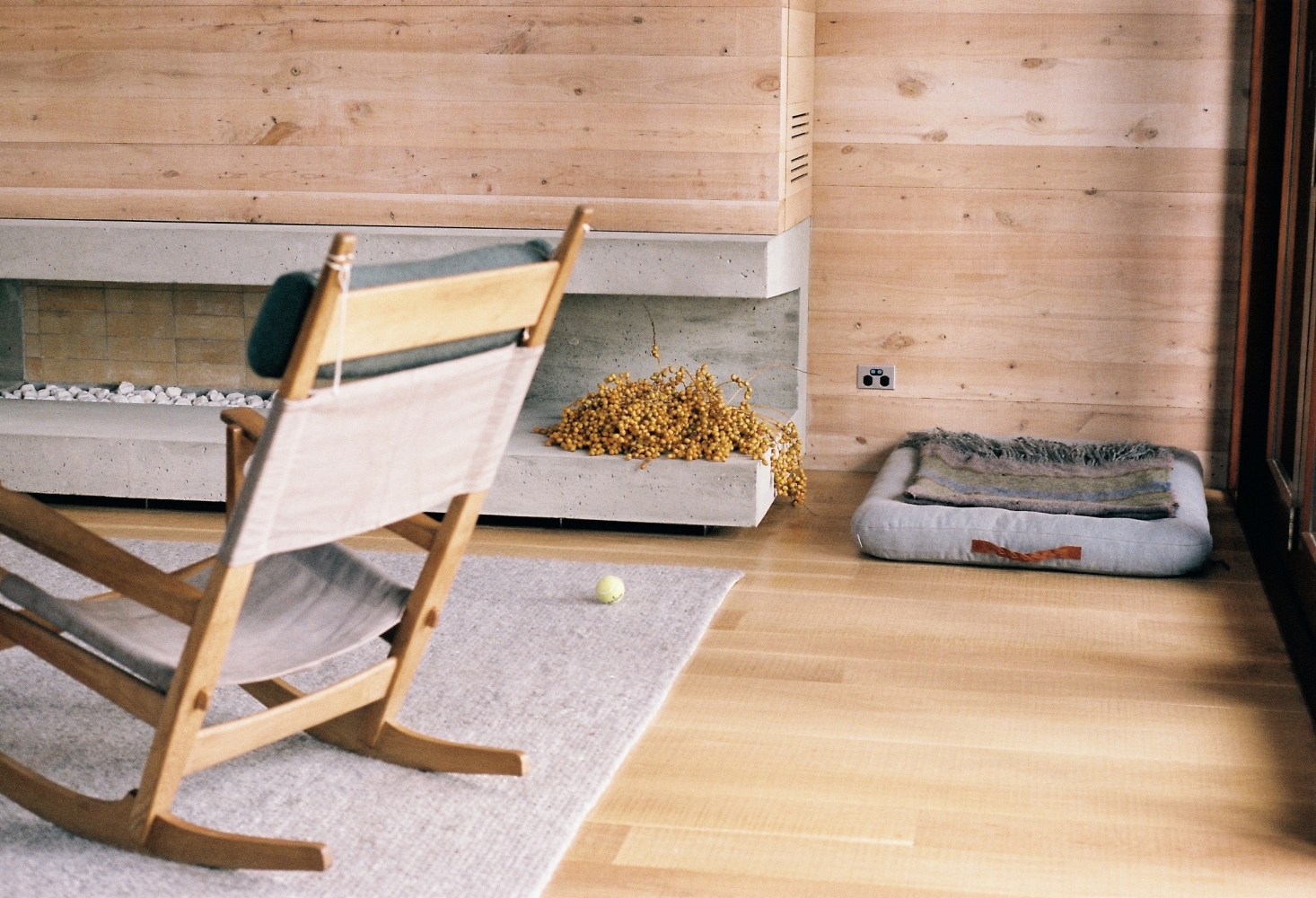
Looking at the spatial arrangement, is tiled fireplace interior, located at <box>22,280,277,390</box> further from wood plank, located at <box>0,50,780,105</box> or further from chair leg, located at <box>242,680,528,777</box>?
chair leg, located at <box>242,680,528,777</box>

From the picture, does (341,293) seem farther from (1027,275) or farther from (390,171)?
(1027,275)

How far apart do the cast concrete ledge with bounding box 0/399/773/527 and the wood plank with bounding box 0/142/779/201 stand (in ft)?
2.24

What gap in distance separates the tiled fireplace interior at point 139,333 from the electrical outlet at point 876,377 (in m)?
1.85

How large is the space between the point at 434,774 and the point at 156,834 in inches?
18.8

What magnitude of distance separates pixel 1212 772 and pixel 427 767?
1.30m

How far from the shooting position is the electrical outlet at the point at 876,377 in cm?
461

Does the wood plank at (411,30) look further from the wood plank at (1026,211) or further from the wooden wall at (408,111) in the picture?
the wood plank at (1026,211)

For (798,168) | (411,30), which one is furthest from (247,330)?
(798,168)

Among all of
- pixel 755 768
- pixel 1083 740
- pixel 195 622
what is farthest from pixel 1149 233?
pixel 195 622

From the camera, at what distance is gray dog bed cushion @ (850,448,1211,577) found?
3.57 metres

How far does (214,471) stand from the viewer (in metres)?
4.07

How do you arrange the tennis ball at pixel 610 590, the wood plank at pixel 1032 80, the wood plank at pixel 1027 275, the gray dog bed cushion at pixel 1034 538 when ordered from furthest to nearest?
the wood plank at pixel 1027 275 → the wood plank at pixel 1032 80 → the gray dog bed cushion at pixel 1034 538 → the tennis ball at pixel 610 590

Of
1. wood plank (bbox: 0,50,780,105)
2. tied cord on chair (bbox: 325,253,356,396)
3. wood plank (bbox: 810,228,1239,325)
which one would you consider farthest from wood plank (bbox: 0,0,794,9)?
tied cord on chair (bbox: 325,253,356,396)

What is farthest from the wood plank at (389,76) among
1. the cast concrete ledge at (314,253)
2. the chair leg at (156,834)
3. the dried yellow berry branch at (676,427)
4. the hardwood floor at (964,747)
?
the chair leg at (156,834)
